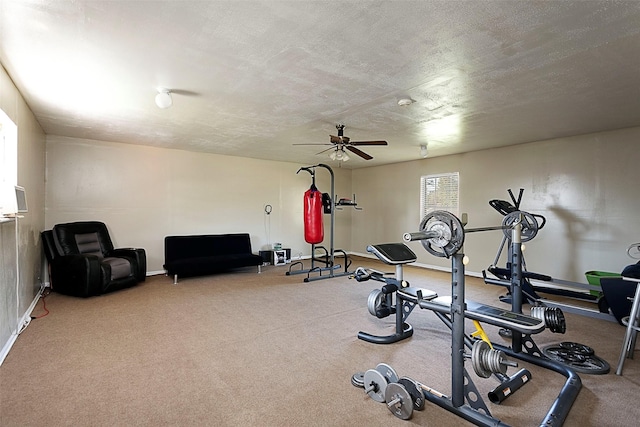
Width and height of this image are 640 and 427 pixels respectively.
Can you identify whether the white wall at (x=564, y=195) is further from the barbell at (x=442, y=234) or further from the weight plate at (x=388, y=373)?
the weight plate at (x=388, y=373)

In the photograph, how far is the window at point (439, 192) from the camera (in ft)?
21.7

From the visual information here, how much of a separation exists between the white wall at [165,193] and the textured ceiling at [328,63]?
3.68 feet

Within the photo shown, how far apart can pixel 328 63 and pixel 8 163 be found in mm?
3324

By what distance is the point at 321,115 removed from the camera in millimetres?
3938

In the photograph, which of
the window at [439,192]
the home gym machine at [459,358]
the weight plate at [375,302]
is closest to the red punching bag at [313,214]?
the window at [439,192]

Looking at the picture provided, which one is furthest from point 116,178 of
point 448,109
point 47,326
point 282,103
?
point 448,109

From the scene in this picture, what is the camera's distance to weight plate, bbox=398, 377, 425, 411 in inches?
78.4

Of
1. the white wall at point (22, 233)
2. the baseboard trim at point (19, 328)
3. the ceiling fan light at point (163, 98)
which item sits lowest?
the baseboard trim at point (19, 328)

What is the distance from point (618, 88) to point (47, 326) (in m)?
6.23

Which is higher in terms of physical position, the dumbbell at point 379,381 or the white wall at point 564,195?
the white wall at point 564,195

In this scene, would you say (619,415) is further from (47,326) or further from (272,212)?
(272,212)

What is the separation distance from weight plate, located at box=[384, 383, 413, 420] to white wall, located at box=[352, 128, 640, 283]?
4566 mm

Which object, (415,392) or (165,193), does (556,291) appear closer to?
Result: (415,392)

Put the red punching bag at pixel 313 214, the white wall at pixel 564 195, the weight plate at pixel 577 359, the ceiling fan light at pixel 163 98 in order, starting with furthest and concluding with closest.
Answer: the red punching bag at pixel 313 214 < the white wall at pixel 564 195 < the ceiling fan light at pixel 163 98 < the weight plate at pixel 577 359
